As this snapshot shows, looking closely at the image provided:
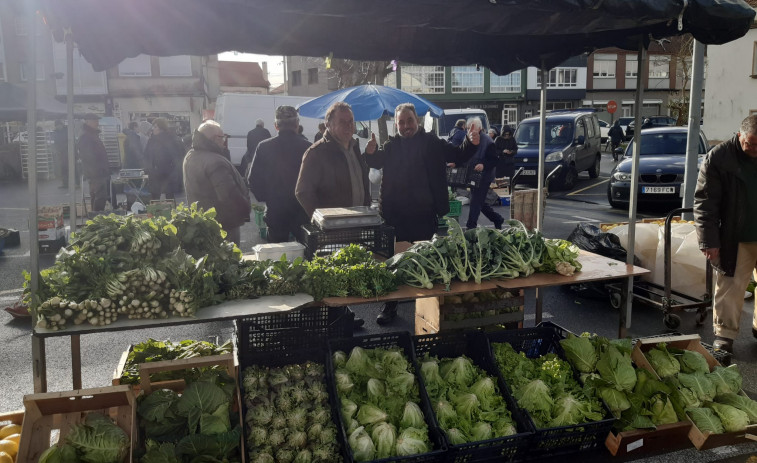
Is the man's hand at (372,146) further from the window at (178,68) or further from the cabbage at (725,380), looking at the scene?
the window at (178,68)

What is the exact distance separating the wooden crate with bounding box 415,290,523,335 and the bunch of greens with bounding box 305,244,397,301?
100 cm

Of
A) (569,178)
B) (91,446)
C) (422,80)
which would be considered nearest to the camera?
(91,446)

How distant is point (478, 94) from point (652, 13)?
139 feet

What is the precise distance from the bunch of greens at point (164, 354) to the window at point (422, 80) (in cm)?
4021

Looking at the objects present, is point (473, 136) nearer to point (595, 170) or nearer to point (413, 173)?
point (413, 173)

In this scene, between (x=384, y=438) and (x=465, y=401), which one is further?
(x=465, y=401)

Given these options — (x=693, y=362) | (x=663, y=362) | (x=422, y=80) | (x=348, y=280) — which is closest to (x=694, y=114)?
(x=693, y=362)

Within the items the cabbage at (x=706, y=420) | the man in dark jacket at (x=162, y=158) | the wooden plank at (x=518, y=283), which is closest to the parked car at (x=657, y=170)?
the wooden plank at (x=518, y=283)

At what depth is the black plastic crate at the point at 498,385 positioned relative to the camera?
340 cm

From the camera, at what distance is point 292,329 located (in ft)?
14.2

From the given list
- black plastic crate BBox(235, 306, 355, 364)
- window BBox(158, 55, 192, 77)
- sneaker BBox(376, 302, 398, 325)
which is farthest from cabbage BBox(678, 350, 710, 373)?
window BBox(158, 55, 192, 77)

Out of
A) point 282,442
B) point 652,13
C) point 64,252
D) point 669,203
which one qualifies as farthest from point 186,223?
point 669,203

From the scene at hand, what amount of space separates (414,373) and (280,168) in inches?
148

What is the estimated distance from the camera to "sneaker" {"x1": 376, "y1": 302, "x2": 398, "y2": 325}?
6.25m
